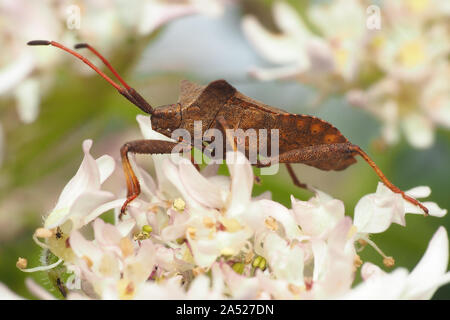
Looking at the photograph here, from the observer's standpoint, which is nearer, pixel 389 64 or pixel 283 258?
pixel 283 258

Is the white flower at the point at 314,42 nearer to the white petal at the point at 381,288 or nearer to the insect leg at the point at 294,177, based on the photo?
the insect leg at the point at 294,177

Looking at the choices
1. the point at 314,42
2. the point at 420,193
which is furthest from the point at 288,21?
the point at 420,193

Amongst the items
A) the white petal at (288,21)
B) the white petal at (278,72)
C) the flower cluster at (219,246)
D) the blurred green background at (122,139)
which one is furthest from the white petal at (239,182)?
the white petal at (288,21)

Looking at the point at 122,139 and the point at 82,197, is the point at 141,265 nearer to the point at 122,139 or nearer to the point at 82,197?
the point at 82,197

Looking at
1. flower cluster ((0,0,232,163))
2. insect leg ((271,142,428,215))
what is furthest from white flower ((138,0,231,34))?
insect leg ((271,142,428,215))

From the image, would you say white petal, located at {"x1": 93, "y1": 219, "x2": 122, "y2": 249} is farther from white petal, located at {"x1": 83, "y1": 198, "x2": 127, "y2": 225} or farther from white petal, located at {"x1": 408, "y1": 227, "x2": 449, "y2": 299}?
white petal, located at {"x1": 408, "y1": 227, "x2": 449, "y2": 299}

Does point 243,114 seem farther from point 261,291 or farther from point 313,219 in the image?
point 261,291
